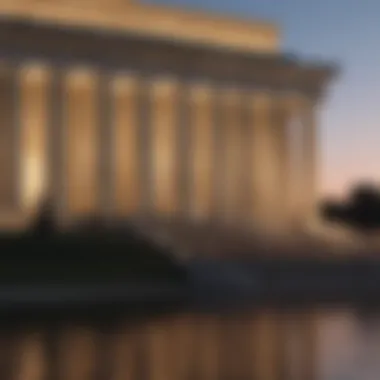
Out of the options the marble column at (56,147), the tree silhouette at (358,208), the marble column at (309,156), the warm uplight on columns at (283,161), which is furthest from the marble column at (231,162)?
the tree silhouette at (358,208)

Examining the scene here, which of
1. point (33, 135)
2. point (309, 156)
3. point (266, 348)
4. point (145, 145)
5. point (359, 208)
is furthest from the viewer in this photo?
point (359, 208)

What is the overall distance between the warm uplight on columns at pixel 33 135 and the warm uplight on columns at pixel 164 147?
222 inches

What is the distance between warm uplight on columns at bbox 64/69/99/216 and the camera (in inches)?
1838

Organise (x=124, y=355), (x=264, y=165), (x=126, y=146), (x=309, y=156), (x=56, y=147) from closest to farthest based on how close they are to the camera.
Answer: (x=124, y=355)
(x=56, y=147)
(x=126, y=146)
(x=309, y=156)
(x=264, y=165)

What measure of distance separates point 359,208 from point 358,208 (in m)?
0.14

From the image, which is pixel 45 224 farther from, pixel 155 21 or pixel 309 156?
pixel 309 156

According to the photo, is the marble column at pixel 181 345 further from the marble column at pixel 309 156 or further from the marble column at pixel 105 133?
the marble column at pixel 309 156

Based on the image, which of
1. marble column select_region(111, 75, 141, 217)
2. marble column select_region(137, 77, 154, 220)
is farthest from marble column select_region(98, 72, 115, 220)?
marble column select_region(137, 77, 154, 220)

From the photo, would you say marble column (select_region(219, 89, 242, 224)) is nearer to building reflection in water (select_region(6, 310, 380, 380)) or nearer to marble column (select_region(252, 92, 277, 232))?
marble column (select_region(252, 92, 277, 232))

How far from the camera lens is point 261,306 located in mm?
25938

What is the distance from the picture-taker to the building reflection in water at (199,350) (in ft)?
41.7

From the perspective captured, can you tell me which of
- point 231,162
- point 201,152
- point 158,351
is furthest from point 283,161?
point 158,351

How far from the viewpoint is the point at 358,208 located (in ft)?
266

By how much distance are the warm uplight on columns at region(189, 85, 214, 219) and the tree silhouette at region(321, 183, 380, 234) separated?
2631 centimetres
